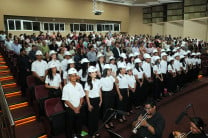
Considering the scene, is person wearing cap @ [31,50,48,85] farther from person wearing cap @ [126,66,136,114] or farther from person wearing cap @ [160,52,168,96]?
person wearing cap @ [160,52,168,96]

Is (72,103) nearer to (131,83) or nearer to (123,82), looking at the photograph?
(123,82)

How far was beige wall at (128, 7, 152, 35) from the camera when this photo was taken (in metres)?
22.4

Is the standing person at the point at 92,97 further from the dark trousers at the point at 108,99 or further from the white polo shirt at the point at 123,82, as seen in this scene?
the white polo shirt at the point at 123,82

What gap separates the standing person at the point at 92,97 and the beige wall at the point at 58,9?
1117 cm

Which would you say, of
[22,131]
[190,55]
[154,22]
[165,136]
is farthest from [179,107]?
[154,22]

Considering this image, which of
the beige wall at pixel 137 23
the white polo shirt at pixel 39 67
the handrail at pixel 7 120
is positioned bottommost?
the handrail at pixel 7 120

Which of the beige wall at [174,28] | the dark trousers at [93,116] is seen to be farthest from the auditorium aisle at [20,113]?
the beige wall at [174,28]

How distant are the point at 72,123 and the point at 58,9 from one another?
13.1 meters

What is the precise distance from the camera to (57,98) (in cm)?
402

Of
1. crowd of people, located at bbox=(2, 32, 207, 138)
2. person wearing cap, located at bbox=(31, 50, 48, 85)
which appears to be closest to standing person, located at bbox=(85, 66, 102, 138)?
crowd of people, located at bbox=(2, 32, 207, 138)

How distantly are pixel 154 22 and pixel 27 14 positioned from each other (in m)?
14.0

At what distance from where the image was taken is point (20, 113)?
4.41m

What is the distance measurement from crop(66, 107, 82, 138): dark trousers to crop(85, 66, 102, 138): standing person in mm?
277

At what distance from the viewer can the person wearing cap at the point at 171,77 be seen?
7.00m
